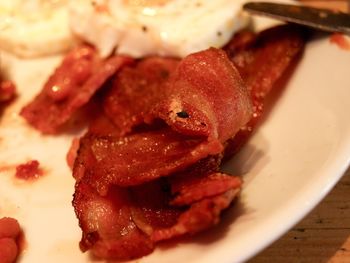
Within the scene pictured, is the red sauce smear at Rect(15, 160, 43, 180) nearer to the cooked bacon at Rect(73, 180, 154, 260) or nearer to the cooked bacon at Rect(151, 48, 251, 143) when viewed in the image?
the cooked bacon at Rect(73, 180, 154, 260)

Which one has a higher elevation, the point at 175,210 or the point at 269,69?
the point at 269,69

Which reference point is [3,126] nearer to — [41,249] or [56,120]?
[56,120]

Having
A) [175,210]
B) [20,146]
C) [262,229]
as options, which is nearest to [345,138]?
[262,229]

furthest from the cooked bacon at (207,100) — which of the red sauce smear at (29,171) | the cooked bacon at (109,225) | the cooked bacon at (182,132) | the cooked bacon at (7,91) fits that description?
the cooked bacon at (7,91)

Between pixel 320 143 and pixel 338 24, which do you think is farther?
pixel 338 24

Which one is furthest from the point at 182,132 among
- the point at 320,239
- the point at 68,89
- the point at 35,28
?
the point at 35,28

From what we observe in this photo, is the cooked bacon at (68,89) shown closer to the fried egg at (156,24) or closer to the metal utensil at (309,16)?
the fried egg at (156,24)
